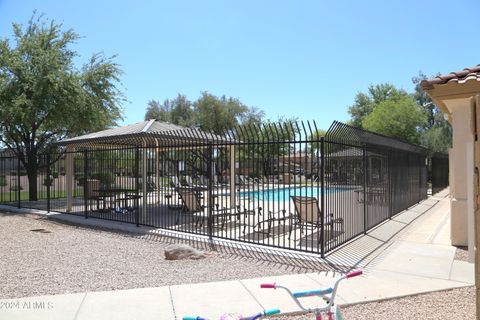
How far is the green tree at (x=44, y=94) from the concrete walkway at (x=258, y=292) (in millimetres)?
13965

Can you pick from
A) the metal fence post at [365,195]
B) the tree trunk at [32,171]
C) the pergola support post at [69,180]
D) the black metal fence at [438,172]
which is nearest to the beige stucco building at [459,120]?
the metal fence post at [365,195]

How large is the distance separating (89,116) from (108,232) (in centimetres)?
986

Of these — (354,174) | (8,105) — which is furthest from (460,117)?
(8,105)

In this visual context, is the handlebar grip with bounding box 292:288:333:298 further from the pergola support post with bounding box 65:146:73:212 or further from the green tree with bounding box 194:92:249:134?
the green tree with bounding box 194:92:249:134

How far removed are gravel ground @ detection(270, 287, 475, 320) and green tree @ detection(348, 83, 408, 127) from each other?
1971 inches

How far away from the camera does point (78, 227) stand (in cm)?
1132

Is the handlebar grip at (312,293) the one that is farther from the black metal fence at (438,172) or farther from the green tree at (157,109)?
the green tree at (157,109)

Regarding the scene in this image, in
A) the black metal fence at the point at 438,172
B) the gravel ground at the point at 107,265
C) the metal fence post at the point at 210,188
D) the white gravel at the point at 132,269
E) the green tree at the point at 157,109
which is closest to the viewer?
the white gravel at the point at 132,269

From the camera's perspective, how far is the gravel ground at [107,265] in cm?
579

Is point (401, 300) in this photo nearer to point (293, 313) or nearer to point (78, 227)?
point (293, 313)

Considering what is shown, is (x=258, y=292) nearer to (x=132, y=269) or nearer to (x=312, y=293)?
(x=132, y=269)

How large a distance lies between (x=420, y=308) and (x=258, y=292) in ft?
6.50

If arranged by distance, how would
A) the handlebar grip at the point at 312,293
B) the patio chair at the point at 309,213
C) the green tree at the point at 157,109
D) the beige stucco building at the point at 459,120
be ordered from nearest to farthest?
the handlebar grip at the point at 312,293 → the beige stucco building at the point at 459,120 → the patio chair at the point at 309,213 → the green tree at the point at 157,109

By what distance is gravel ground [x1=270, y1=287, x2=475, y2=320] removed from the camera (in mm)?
4520
